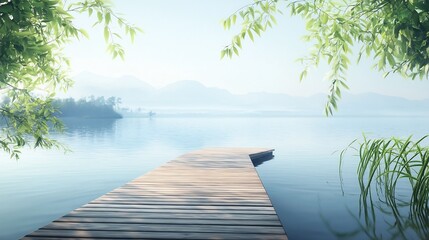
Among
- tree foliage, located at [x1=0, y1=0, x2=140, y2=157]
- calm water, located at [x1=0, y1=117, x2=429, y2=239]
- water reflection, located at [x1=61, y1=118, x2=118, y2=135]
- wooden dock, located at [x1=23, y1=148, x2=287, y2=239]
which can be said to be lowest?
calm water, located at [x1=0, y1=117, x2=429, y2=239]

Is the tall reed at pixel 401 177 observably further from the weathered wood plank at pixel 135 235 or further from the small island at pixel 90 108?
the small island at pixel 90 108

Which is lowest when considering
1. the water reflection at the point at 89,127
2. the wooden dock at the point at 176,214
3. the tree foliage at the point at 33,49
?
the water reflection at the point at 89,127

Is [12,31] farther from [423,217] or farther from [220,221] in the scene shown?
[423,217]

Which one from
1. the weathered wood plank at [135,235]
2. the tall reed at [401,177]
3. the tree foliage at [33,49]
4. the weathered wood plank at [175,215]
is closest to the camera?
the tree foliage at [33,49]

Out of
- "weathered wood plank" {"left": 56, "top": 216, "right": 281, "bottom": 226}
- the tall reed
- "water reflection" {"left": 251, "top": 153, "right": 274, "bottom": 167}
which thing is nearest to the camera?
"weathered wood plank" {"left": 56, "top": 216, "right": 281, "bottom": 226}

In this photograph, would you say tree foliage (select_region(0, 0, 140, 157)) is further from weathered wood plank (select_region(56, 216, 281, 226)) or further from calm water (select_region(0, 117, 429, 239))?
calm water (select_region(0, 117, 429, 239))

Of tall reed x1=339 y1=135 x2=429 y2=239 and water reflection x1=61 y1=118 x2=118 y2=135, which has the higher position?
tall reed x1=339 y1=135 x2=429 y2=239

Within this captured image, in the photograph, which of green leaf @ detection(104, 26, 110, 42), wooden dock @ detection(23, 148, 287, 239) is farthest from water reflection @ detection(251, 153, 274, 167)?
green leaf @ detection(104, 26, 110, 42)

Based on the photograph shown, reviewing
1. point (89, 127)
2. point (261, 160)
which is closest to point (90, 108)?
point (89, 127)

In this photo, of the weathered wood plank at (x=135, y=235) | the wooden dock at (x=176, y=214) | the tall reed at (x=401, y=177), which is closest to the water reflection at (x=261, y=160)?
the tall reed at (x=401, y=177)

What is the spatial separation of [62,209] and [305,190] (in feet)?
21.9

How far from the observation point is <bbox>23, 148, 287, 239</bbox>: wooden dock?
11.5 feet

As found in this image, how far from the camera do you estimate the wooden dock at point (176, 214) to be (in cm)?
352

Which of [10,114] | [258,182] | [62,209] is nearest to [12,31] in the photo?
[10,114]
